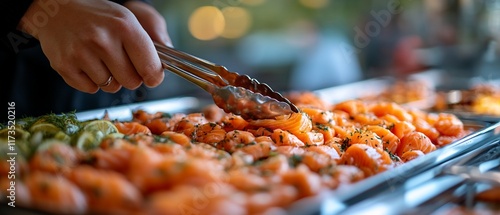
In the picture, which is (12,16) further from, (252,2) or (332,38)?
(332,38)

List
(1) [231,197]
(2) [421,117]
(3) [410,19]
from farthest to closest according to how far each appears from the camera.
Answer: (3) [410,19] → (2) [421,117] → (1) [231,197]

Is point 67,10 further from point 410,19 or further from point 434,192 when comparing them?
point 410,19

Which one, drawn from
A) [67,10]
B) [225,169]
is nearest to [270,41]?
[67,10]

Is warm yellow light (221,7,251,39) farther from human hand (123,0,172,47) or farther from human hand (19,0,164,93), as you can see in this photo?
human hand (19,0,164,93)

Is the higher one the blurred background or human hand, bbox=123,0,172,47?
the blurred background

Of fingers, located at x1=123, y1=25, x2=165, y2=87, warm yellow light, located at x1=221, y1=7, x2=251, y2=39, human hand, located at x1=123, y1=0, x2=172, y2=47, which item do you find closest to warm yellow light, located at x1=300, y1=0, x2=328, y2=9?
warm yellow light, located at x1=221, y1=7, x2=251, y2=39

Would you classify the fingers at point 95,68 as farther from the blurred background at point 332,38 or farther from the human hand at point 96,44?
the blurred background at point 332,38
